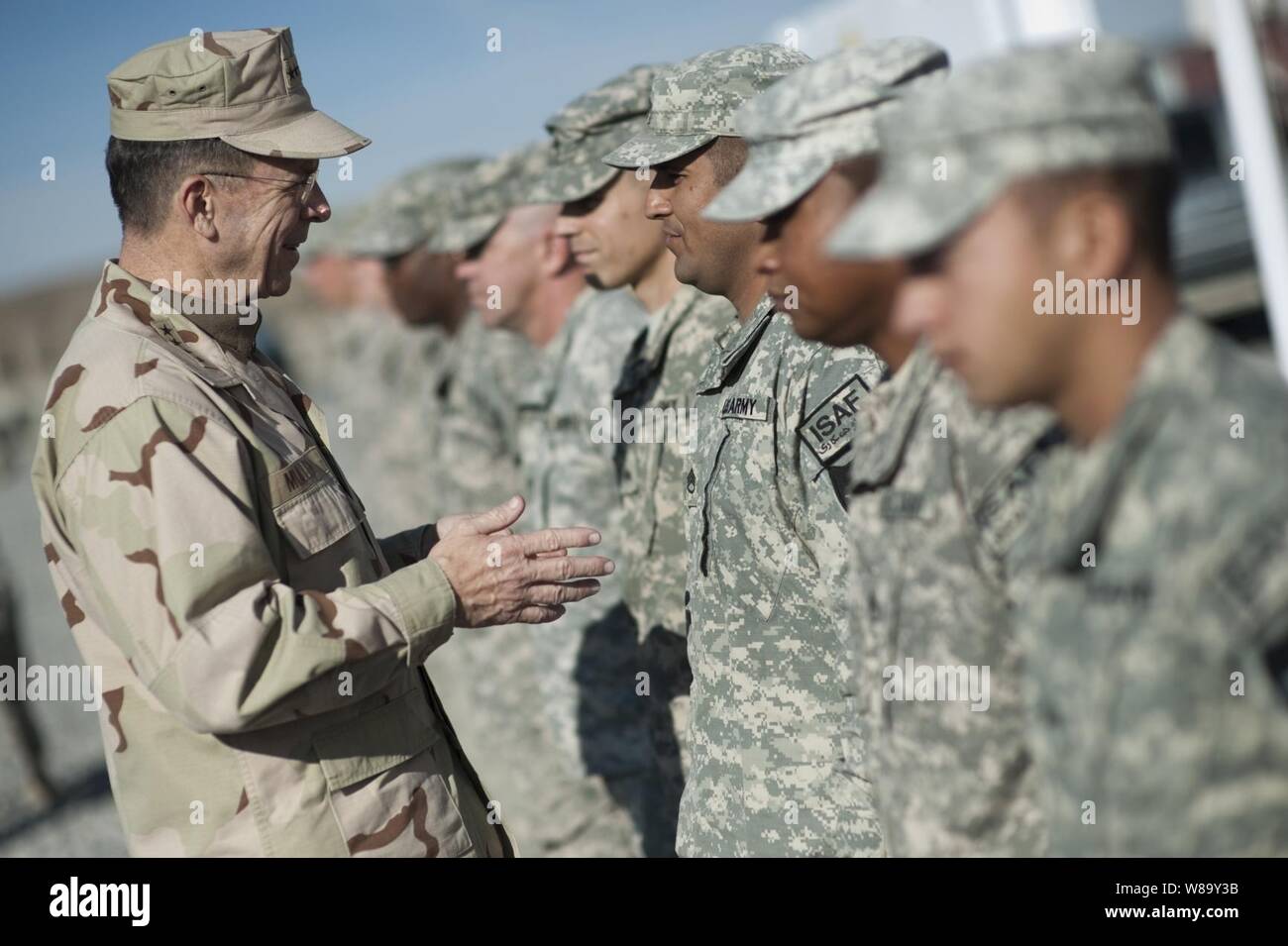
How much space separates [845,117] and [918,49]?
0.22 m

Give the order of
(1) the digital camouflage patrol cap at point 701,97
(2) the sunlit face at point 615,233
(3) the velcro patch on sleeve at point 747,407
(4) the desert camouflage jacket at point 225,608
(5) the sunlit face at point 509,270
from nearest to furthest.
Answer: (4) the desert camouflage jacket at point 225,608 → (3) the velcro patch on sleeve at point 747,407 → (1) the digital camouflage patrol cap at point 701,97 → (2) the sunlit face at point 615,233 → (5) the sunlit face at point 509,270

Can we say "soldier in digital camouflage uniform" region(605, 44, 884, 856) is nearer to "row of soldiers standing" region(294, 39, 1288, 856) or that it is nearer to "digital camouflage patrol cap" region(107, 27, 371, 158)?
"row of soldiers standing" region(294, 39, 1288, 856)

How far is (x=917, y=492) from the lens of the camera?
2.10m

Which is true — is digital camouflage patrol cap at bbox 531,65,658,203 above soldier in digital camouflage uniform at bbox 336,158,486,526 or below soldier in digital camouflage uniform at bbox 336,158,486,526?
above

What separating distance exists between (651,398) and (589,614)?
3.55 ft

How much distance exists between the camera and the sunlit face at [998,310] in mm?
1631

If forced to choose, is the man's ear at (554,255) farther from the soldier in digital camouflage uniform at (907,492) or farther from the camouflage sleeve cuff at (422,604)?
the soldier in digital camouflage uniform at (907,492)

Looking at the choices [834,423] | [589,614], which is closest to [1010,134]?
[834,423]

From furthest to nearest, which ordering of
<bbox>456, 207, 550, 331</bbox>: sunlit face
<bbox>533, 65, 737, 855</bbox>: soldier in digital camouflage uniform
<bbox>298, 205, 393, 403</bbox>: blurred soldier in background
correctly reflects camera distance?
<bbox>298, 205, 393, 403</bbox>: blurred soldier in background
<bbox>456, 207, 550, 331</bbox>: sunlit face
<bbox>533, 65, 737, 855</bbox>: soldier in digital camouflage uniform

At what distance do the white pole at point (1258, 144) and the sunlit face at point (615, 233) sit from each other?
278 centimetres

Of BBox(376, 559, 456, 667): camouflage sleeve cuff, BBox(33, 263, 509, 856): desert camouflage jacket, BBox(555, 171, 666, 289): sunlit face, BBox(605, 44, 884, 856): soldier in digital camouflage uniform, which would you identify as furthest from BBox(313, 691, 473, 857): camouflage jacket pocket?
BBox(555, 171, 666, 289): sunlit face

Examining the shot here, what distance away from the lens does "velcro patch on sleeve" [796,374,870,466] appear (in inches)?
110

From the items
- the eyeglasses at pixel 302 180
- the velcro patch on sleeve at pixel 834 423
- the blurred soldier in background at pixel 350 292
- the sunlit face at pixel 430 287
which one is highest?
the eyeglasses at pixel 302 180

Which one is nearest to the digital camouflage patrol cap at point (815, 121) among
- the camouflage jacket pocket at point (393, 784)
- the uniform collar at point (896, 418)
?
the uniform collar at point (896, 418)
